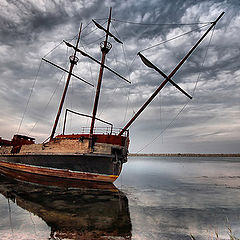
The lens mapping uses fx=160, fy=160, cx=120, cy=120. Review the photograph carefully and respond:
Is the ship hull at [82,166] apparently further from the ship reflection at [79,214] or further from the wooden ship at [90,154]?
the ship reflection at [79,214]

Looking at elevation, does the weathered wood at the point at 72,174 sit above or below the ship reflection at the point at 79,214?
above

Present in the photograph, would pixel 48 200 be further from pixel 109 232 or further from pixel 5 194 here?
pixel 109 232

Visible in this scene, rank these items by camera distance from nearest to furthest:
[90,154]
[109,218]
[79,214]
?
[109,218] → [79,214] → [90,154]

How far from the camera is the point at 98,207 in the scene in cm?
730

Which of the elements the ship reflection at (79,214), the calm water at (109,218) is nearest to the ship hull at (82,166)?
the ship reflection at (79,214)

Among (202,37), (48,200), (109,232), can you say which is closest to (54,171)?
(48,200)

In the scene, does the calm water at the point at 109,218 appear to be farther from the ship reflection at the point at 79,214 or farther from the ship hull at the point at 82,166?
the ship hull at the point at 82,166

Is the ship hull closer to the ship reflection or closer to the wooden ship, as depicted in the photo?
the wooden ship

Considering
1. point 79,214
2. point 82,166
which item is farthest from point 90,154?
point 79,214

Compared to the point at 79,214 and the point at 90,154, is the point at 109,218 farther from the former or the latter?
the point at 90,154

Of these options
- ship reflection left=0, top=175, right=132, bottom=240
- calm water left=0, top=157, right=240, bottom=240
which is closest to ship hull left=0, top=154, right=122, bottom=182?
ship reflection left=0, top=175, right=132, bottom=240

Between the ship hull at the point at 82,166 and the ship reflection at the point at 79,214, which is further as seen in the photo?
the ship hull at the point at 82,166

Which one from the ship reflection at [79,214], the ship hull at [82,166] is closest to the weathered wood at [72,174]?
the ship hull at [82,166]

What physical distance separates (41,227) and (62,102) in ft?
56.5
